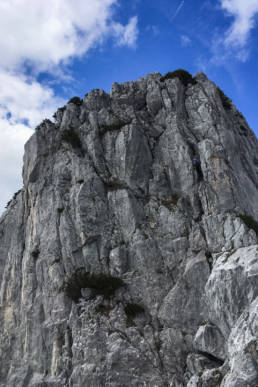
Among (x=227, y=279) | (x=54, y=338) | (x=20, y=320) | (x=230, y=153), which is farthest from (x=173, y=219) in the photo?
(x=20, y=320)

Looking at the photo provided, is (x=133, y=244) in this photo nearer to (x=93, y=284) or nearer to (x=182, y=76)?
(x=93, y=284)

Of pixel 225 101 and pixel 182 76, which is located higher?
pixel 182 76

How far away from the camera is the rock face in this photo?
1050 inches

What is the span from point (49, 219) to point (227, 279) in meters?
20.5

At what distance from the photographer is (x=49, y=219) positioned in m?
37.3

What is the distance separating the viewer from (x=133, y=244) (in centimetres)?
3288

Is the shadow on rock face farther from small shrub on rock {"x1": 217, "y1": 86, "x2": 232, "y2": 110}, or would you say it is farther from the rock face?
small shrub on rock {"x1": 217, "y1": 86, "x2": 232, "y2": 110}

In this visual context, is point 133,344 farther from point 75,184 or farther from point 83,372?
point 75,184


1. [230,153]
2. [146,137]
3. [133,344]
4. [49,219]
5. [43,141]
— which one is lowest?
[133,344]

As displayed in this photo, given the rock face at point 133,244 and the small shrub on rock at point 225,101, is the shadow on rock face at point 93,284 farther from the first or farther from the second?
the small shrub on rock at point 225,101

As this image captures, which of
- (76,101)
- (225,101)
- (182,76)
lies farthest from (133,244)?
(225,101)

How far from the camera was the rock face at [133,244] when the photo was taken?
87.5 ft

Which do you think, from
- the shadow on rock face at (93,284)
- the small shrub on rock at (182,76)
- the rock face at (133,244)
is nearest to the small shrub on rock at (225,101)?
the rock face at (133,244)

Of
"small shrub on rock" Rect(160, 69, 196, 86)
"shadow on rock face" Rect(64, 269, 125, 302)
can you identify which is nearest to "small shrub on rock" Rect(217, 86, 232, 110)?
"small shrub on rock" Rect(160, 69, 196, 86)
